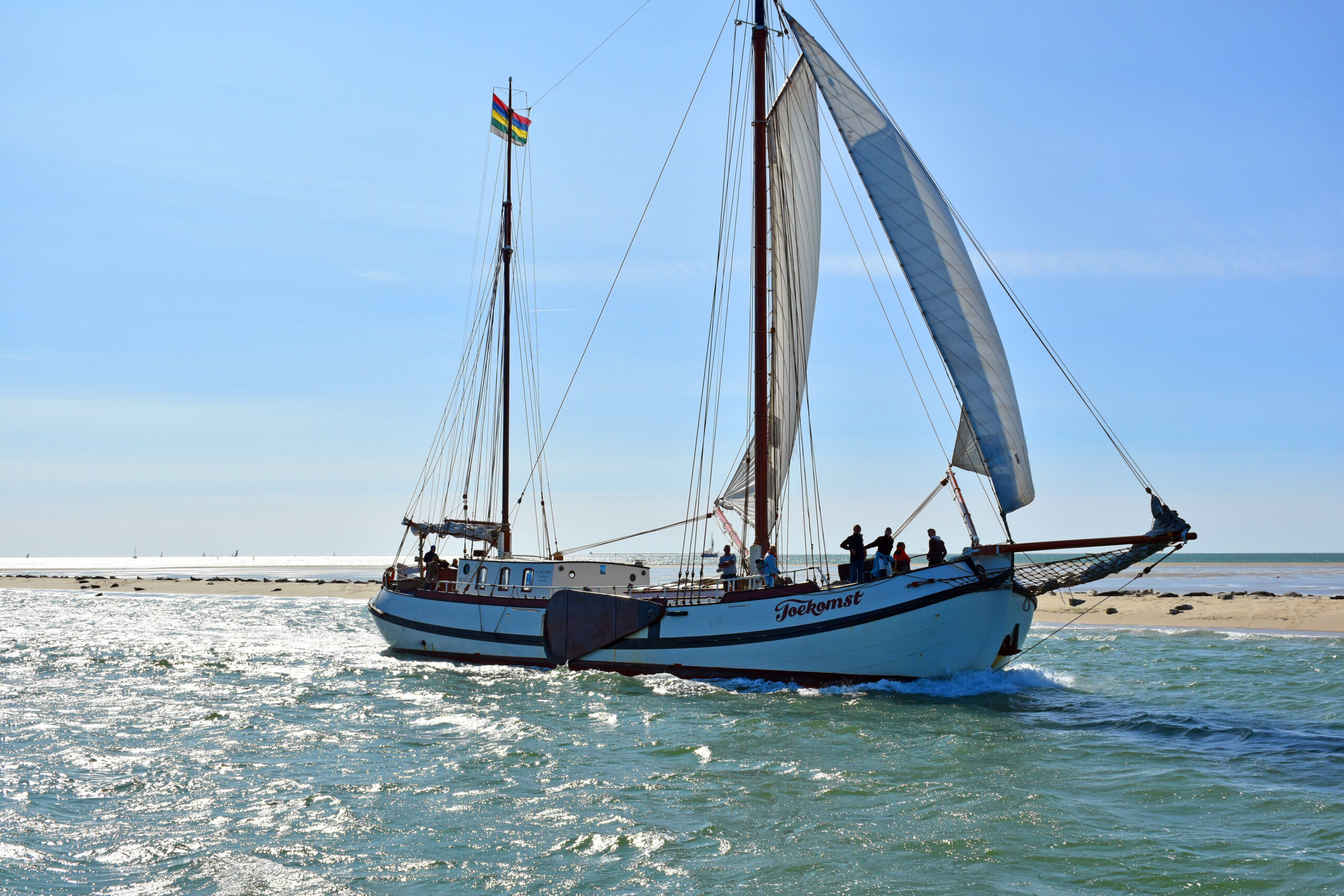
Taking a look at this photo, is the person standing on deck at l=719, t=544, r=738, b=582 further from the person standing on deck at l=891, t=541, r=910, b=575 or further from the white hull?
the person standing on deck at l=891, t=541, r=910, b=575

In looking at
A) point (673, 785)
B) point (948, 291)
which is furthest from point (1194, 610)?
point (673, 785)

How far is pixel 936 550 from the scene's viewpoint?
2222cm

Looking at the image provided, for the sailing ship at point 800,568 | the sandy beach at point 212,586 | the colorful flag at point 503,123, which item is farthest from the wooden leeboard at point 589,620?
the sandy beach at point 212,586

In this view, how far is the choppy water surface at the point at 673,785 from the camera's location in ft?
34.5

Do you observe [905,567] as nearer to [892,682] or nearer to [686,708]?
[892,682]

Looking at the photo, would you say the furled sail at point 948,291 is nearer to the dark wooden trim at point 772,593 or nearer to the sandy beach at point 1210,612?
the dark wooden trim at point 772,593

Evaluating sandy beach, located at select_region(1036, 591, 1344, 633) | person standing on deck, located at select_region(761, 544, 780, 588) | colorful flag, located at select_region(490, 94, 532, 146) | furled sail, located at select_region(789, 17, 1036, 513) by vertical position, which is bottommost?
sandy beach, located at select_region(1036, 591, 1344, 633)

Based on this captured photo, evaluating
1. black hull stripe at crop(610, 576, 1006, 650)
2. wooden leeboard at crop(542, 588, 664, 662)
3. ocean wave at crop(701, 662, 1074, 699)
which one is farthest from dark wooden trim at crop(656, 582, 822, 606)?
ocean wave at crop(701, 662, 1074, 699)

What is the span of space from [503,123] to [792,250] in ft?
56.7

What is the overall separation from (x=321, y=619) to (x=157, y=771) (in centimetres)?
3756

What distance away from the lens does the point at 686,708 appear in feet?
68.4

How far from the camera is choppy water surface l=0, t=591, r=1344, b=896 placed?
10.5 metres

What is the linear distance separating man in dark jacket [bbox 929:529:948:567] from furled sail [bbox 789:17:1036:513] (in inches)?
71.7

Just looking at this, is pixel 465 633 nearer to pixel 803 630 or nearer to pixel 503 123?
pixel 803 630
